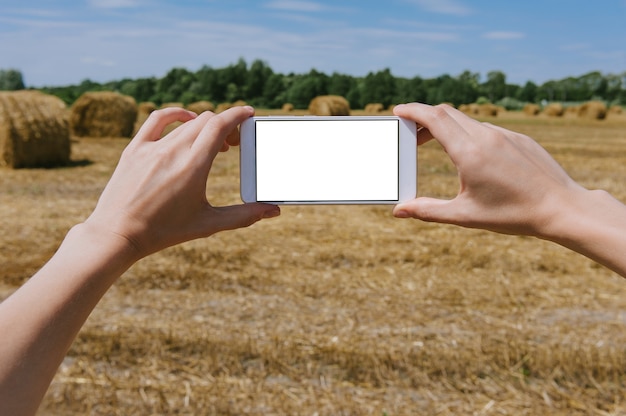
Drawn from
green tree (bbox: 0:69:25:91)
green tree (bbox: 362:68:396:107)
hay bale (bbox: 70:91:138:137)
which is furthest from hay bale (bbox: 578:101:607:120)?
green tree (bbox: 0:69:25:91)

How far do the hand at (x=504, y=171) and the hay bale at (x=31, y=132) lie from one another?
11.2 metres

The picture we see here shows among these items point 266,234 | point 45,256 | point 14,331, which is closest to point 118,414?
point 14,331

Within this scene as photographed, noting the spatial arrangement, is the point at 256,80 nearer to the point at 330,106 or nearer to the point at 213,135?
the point at 330,106

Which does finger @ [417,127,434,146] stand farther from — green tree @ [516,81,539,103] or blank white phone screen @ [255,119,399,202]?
green tree @ [516,81,539,103]

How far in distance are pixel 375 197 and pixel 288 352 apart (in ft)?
8.21

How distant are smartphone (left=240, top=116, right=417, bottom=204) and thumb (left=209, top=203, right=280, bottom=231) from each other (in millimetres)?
90

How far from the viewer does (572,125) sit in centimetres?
2538

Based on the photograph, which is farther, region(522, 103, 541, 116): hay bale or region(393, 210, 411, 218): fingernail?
region(522, 103, 541, 116): hay bale

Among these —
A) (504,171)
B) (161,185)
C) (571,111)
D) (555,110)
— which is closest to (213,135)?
(161,185)

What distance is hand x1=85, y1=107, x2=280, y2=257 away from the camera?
104 cm

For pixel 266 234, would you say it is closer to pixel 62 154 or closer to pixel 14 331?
pixel 14 331

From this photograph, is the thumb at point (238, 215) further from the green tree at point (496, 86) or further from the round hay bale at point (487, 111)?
the green tree at point (496, 86)

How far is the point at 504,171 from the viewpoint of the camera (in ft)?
3.76

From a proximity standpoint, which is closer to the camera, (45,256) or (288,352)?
(288,352)
